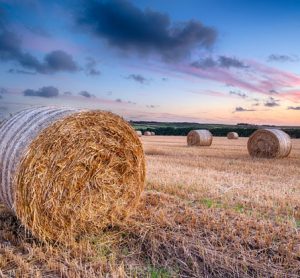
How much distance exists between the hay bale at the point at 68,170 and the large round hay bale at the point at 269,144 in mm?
11250

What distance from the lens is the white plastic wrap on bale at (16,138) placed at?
521 centimetres

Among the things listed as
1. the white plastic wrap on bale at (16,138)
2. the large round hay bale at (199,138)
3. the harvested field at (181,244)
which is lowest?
the harvested field at (181,244)

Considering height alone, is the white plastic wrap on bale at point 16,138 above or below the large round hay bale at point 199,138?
above

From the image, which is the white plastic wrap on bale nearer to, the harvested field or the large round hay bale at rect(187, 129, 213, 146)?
the harvested field

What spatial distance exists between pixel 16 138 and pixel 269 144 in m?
13.0

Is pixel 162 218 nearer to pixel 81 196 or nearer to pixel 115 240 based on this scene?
pixel 115 240

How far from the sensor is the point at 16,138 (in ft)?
17.9

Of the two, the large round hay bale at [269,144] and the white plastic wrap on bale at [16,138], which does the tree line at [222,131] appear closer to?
the large round hay bale at [269,144]

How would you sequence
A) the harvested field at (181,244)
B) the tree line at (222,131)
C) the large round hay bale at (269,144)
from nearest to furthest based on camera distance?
1. the harvested field at (181,244)
2. the large round hay bale at (269,144)
3. the tree line at (222,131)

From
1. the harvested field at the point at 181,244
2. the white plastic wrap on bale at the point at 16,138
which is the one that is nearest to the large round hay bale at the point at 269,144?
the harvested field at the point at 181,244

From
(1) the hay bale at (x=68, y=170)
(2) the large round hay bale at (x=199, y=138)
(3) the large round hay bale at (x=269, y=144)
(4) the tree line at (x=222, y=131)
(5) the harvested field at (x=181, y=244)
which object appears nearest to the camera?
(5) the harvested field at (x=181, y=244)

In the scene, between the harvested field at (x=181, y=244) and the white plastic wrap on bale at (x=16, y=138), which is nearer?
the harvested field at (x=181, y=244)

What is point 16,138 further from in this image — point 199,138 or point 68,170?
point 199,138

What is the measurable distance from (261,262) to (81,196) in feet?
8.26
